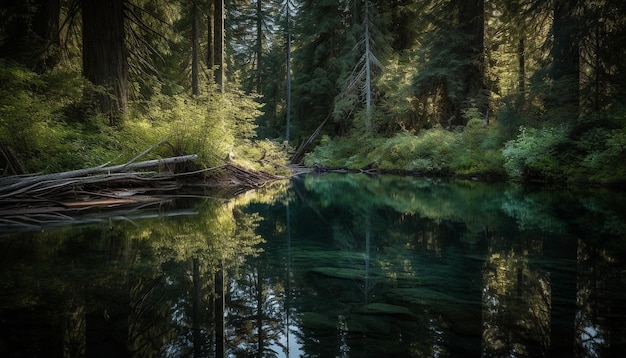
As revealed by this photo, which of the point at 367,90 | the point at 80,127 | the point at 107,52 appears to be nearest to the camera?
the point at 80,127

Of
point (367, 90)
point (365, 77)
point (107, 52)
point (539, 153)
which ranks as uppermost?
point (365, 77)

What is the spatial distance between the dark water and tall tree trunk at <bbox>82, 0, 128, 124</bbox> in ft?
17.2

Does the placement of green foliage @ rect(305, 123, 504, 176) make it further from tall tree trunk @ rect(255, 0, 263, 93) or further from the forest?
tall tree trunk @ rect(255, 0, 263, 93)

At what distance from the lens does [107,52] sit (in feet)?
30.8

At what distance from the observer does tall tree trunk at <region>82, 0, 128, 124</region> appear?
9172mm

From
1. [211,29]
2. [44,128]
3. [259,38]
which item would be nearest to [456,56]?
[211,29]

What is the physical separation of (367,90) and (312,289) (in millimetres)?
20920

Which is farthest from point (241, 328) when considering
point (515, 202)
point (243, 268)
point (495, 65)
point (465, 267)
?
point (495, 65)

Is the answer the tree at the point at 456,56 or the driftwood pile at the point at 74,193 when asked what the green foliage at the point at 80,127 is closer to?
the driftwood pile at the point at 74,193

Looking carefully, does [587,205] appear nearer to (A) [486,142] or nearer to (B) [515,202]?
(B) [515,202]

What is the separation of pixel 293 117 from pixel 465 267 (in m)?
29.2

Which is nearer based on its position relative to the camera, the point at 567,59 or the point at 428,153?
the point at 567,59

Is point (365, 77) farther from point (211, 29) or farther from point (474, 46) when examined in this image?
point (211, 29)

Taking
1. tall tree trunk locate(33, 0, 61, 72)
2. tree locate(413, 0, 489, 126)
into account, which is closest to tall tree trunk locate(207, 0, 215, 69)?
tall tree trunk locate(33, 0, 61, 72)
